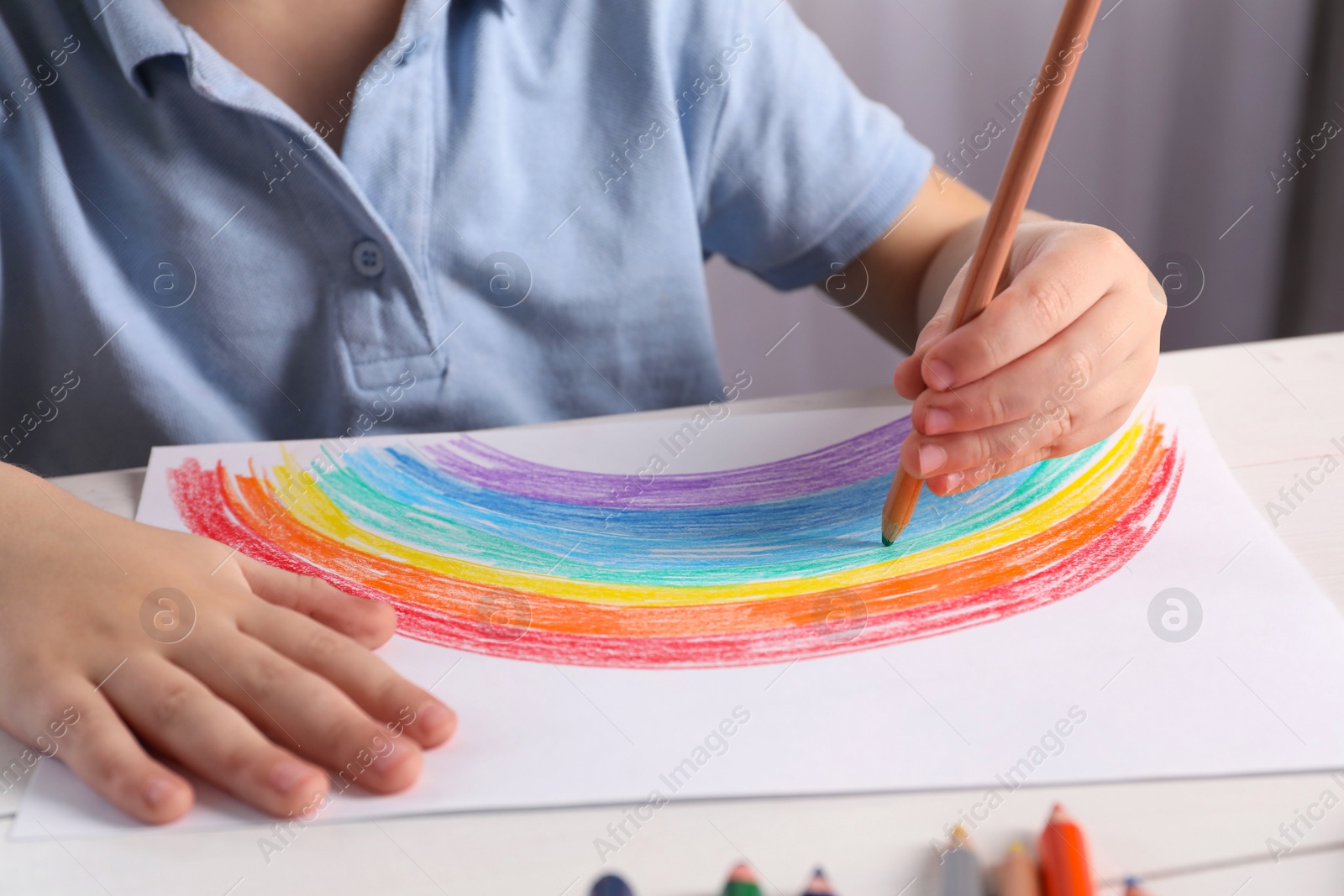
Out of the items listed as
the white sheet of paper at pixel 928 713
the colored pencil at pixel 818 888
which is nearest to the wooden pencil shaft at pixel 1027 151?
the white sheet of paper at pixel 928 713

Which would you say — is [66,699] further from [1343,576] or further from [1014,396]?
[1343,576]

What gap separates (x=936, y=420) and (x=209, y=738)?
303 millimetres

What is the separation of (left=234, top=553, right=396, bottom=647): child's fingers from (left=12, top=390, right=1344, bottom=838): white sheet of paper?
0.4 inches

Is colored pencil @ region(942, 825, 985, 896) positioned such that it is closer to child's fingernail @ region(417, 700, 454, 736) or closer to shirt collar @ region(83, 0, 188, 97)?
child's fingernail @ region(417, 700, 454, 736)

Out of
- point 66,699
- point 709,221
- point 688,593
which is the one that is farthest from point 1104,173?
point 66,699

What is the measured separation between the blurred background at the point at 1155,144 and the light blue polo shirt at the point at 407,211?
0.44 metres

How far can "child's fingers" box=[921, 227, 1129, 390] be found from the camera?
1.41 feet

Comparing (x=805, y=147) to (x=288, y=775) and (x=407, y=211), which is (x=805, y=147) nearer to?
(x=407, y=211)

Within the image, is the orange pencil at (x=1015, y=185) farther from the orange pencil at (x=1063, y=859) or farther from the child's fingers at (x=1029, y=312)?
the orange pencil at (x=1063, y=859)

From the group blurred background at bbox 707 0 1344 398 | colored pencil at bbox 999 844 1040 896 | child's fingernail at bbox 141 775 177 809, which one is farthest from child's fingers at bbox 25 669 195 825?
blurred background at bbox 707 0 1344 398

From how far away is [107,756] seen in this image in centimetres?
34

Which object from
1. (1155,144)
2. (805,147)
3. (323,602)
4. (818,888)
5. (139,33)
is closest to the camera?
(818,888)

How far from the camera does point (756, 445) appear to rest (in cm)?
53

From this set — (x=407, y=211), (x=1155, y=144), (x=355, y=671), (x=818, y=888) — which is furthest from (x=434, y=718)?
(x=1155, y=144)
